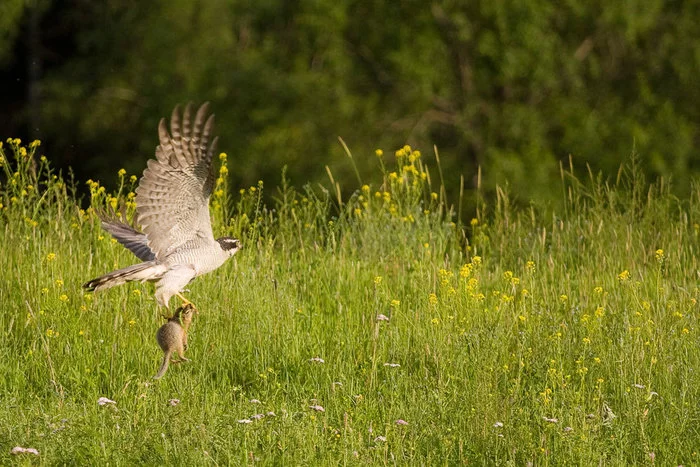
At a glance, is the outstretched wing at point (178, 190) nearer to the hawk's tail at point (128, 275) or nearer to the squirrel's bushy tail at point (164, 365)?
the hawk's tail at point (128, 275)

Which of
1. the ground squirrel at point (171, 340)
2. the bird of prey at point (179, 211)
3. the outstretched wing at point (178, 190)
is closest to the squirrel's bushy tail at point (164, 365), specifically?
the ground squirrel at point (171, 340)

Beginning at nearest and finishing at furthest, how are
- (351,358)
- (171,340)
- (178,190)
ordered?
(171,340) < (351,358) < (178,190)

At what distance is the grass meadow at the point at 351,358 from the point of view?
498 centimetres

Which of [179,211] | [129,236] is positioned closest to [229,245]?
[179,211]

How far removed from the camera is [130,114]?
2581cm

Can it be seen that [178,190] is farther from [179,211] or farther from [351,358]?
[351,358]

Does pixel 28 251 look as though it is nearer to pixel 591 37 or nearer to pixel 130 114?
pixel 591 37

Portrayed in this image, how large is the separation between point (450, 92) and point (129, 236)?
15487 mm

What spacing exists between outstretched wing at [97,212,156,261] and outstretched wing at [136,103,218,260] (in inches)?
6.1

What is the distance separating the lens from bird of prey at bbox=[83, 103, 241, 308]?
6293 mm

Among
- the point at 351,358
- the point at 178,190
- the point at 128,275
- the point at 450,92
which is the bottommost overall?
the point at 351,358

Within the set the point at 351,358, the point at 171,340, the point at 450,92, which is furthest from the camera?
the point at 450,92

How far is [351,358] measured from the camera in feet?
20.0

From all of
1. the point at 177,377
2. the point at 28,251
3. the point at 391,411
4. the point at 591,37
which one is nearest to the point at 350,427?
the point at 391,411
